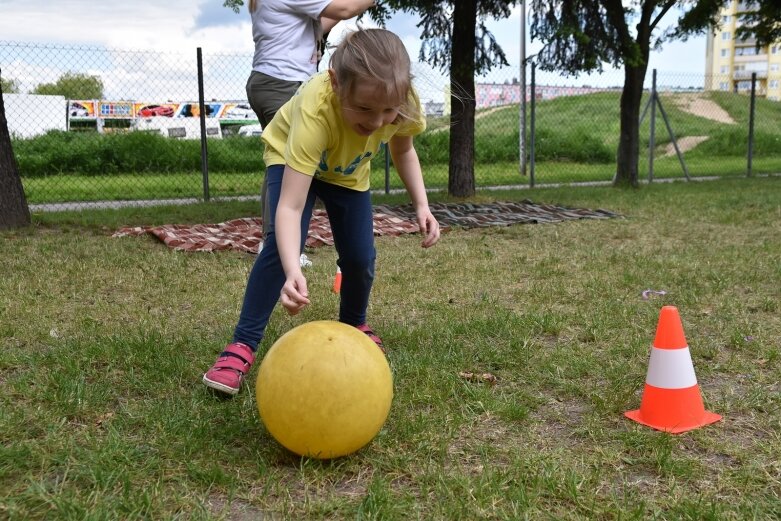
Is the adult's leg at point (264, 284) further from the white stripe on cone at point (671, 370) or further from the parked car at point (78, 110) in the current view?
the parked car at point (78, 110)

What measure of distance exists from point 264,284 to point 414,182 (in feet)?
2.41

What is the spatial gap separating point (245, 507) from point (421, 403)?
876 millimetres

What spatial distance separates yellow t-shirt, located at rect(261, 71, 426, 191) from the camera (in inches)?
92.4

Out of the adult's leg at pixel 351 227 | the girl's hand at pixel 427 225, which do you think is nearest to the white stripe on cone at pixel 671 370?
the girl's hand at pixel 427 225

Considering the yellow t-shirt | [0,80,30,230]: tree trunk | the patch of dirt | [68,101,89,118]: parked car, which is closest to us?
the yellow t-shirt

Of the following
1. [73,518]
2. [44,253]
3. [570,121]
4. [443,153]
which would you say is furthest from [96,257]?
[570,121]

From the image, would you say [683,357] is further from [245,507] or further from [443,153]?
[443,153]

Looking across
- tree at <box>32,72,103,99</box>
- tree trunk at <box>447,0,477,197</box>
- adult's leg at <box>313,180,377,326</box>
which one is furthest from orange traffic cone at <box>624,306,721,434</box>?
tree at <box>32,72,103,99</box>

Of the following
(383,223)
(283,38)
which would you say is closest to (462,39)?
(383,223)

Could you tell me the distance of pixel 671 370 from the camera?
8.07 feet

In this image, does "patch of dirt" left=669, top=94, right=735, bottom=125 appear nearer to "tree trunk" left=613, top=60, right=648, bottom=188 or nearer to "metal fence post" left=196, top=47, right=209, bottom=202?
"tree trunk" left=613, top=60, right=648, bottom=188

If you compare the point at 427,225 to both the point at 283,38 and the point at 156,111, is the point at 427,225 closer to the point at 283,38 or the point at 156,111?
the point at 283,38

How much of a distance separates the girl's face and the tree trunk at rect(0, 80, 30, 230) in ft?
17.1

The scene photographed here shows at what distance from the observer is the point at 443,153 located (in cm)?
1338
